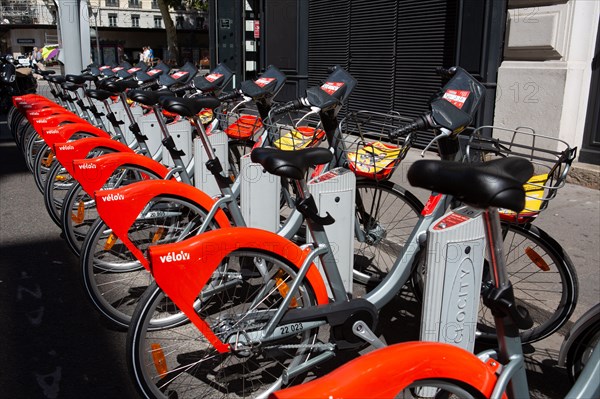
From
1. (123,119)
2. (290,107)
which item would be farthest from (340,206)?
(123,119)

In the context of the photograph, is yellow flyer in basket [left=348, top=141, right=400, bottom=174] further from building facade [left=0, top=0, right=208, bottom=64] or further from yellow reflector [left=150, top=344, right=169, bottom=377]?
building facade [left=0, top=0, right=208, bottom=64]

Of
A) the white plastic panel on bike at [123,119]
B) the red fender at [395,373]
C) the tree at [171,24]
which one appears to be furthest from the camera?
the tree at [171,24]

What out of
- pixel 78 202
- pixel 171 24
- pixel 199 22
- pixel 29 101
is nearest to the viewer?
pixel 78 202

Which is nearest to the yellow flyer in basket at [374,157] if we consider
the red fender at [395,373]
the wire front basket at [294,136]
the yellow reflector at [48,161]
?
the wire front basket at [294,136]

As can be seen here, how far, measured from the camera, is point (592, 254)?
4.48m

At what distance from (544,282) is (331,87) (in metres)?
1.72

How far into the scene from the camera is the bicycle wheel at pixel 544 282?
2971 mm

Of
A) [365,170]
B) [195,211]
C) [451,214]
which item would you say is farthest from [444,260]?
[195,211]

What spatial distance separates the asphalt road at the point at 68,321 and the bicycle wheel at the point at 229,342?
26cm

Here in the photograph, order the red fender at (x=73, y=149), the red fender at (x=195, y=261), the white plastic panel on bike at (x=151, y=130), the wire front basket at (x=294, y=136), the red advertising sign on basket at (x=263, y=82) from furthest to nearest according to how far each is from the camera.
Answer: the white plastic panel on bike at (x=151, y=130)
the red advertising sign on basket at (x=263, y=82)
the red fender at (x=73, y=149)
the wire front basket at (x=294, y=136)
the red fender at (x=195, y=261)

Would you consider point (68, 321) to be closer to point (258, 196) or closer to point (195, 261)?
point (258, 196)

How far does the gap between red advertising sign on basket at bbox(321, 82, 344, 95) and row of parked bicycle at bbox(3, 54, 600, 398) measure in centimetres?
2

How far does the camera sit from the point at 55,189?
5.43 metres

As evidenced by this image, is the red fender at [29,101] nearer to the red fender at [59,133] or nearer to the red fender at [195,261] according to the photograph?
the red fender at [59,133]
